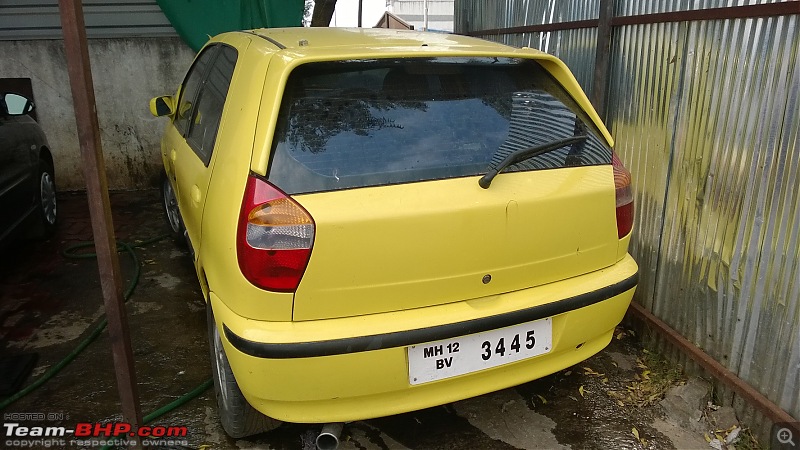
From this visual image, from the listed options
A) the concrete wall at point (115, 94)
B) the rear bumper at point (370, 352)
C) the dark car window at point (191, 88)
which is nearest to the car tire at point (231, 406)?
the rear bumper at point (370, 352)

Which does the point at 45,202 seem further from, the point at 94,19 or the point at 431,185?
the point at 431,185

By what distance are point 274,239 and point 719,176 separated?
2.05 metres

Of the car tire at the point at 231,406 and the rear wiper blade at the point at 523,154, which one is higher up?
the rear wiper blade at the point at 523,154

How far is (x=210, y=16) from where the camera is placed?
20.5ft

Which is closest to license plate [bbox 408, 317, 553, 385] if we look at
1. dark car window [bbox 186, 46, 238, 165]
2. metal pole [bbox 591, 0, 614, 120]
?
dark car window [bbox 186, 46, 238, 165]

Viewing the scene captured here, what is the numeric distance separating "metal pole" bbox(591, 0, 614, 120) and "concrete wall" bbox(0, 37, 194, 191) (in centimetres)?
475

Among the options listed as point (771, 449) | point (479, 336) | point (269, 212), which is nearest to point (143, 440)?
point (269, 212)

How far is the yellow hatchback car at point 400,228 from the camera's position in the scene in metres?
1.87

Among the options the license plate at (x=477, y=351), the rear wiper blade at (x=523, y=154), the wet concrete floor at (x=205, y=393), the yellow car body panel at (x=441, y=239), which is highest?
the rear wiper blade at (x=523, y=154)

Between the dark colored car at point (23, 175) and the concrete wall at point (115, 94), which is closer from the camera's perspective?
the dark colored car at point (23, 175)

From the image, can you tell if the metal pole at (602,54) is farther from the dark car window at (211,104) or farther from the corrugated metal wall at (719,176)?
the dark car window at (211,104)

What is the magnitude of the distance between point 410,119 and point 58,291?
3110 millimetres

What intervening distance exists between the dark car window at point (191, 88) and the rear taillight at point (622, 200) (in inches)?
89.6

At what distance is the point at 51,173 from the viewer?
504 cm
